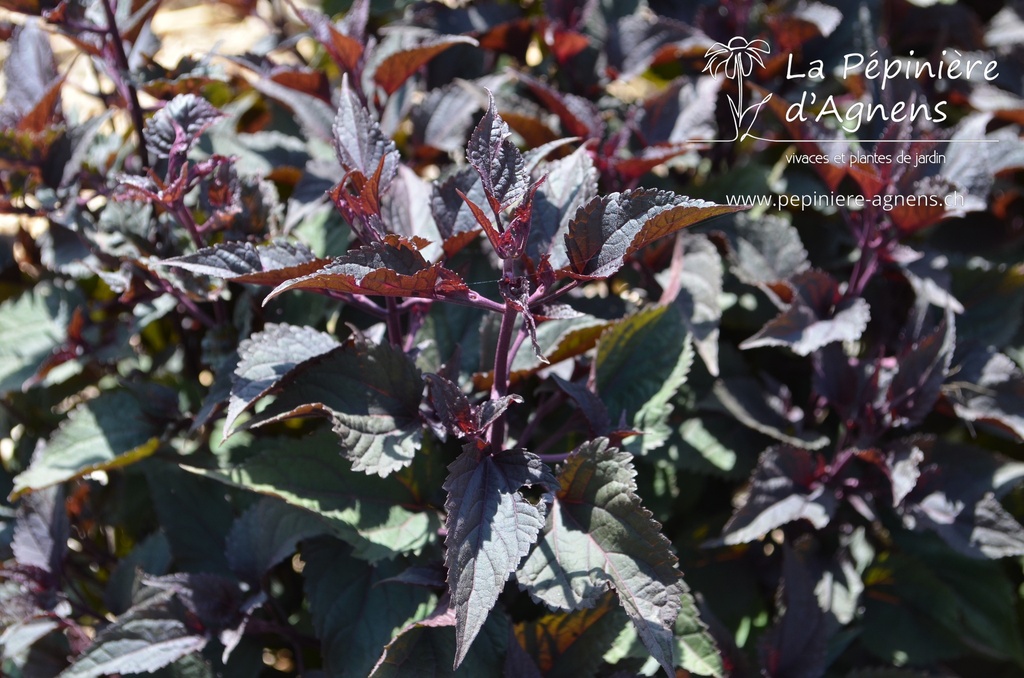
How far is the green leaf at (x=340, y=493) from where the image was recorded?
1196mm

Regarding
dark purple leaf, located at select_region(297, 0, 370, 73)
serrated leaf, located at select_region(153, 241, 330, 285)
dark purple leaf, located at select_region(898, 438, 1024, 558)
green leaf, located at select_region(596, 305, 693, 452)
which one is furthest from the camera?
dark purple leaf, located at select_region(297, 0, 370, 73)

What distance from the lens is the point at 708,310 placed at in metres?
1.49

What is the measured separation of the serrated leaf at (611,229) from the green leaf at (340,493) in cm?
48

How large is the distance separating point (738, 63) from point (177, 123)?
1144 millimetres

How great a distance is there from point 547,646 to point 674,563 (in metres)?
0.34

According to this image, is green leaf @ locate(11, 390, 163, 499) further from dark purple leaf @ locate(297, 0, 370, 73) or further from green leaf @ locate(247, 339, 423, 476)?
dark purple leaf @ locate(297, 0, 370, 73)

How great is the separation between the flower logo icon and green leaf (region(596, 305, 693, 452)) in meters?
0.62

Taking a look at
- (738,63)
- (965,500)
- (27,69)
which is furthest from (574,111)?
(27,69)

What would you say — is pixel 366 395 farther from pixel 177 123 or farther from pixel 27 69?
pixel 27 69

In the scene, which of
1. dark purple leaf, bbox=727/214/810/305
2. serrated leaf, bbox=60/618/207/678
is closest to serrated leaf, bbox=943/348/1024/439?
dark purple leaf, bbox=727/214/810/305

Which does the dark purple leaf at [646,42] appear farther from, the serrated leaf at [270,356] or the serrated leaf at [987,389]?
the serrated leaf at [270,356]

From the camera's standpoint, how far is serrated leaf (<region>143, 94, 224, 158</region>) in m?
1.27

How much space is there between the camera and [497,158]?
1.05 metres

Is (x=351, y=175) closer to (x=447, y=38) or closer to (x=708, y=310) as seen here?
(x=447, y=38)
